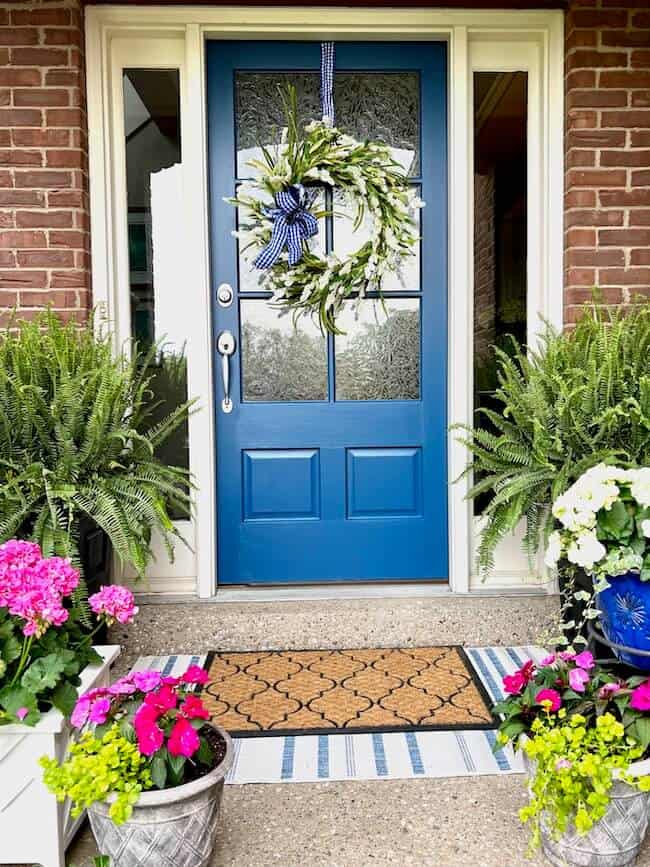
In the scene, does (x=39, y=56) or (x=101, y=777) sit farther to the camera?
(x=39, y=56)

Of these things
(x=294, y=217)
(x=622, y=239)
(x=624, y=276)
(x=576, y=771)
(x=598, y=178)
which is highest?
(x=598, y=178)

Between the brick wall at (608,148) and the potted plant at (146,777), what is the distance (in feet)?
6.48

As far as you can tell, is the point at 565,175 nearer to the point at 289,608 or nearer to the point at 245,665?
the point at 289,608

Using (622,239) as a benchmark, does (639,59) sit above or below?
above

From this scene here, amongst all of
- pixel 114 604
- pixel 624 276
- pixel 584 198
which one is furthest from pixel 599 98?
pixel 114 604

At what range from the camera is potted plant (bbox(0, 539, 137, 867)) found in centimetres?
138

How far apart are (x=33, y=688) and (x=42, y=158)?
1.89m

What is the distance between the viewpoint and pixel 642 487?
5.16ft

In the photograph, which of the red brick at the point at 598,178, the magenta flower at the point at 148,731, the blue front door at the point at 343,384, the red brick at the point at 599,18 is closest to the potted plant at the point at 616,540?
the magenta flower at the point at 148,731

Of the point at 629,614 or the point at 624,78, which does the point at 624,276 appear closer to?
the point at 624,78

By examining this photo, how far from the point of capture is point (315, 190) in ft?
8.86

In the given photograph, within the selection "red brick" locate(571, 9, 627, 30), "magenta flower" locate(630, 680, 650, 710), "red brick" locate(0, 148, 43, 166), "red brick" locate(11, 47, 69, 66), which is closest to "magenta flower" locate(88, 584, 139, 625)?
"magenta flower" locate(630, 680, 650, 710)

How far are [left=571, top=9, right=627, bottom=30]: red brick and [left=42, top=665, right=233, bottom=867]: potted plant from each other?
2521 mm

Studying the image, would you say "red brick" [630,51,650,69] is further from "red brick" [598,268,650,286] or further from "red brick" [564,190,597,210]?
"red brick" [598,268,650,286]
